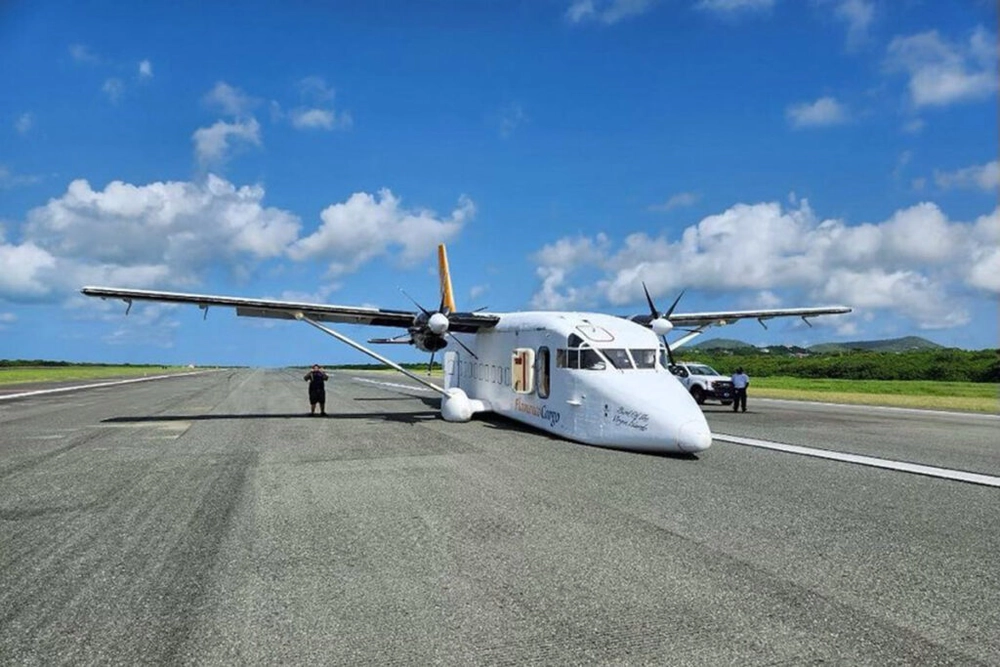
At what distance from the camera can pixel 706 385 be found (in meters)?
28.2

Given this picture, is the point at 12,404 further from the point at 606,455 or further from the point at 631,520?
the point at 631,520

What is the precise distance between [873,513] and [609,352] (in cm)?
707

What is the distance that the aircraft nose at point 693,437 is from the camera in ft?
38.4

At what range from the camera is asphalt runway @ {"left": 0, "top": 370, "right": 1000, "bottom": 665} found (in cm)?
417

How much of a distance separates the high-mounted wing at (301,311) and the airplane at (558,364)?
0.03 meters

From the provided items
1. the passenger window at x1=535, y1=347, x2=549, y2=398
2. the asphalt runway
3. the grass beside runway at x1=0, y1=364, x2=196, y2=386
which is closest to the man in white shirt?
the passenger window at x1=535, y1=347, x2=549, y2=398

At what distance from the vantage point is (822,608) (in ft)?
15.5

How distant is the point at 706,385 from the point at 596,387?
16.1 meters

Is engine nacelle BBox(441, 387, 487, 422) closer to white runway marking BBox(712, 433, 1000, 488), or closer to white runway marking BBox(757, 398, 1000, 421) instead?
white runway marking BBox(712, 433, 1000, 488)

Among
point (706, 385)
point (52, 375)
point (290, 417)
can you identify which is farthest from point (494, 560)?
point (52, 375)

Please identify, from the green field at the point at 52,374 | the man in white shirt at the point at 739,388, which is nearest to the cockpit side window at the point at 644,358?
the man in white shirt at the point at 739,388

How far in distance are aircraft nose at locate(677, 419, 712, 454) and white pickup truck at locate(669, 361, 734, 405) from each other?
1564cm

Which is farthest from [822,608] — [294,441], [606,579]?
[294,441]

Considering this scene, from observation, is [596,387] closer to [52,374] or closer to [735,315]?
[735,315]
